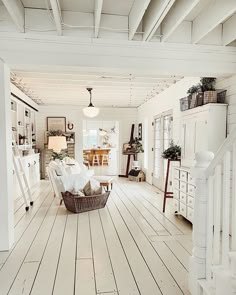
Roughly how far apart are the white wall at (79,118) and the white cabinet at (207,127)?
16.9ft

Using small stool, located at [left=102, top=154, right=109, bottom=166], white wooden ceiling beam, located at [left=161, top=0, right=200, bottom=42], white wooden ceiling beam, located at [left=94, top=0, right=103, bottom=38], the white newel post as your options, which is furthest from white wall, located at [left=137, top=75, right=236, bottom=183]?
small stool, located at [left=102, top=154, right=109, bottom=166]

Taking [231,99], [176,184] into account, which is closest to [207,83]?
[231,99]

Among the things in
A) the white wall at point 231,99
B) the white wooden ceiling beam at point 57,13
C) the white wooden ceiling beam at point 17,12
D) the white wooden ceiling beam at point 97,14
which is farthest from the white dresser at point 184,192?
the white wooden ceiling beam at point 17,12

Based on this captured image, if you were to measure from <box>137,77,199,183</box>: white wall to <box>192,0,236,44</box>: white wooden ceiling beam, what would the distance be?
1529mm

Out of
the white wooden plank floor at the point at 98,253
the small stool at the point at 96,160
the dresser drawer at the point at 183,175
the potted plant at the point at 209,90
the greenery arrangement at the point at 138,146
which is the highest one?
the potted plant at the point at 209,90

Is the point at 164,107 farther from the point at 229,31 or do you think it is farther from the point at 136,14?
the point at 136,14

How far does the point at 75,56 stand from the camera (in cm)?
299

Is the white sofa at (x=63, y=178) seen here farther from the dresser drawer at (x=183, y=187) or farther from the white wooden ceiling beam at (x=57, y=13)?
the white wooden ceiling beam at (x=57, y=13)

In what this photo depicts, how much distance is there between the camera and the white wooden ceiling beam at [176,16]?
91.4 inches

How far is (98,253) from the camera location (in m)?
2.90

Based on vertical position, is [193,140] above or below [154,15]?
below

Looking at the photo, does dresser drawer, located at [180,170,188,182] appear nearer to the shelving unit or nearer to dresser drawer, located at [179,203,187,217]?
dresser drawer, located at [179,203,187,217]

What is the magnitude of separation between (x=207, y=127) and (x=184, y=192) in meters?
1.15

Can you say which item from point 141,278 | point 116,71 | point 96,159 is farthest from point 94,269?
point 96,159
